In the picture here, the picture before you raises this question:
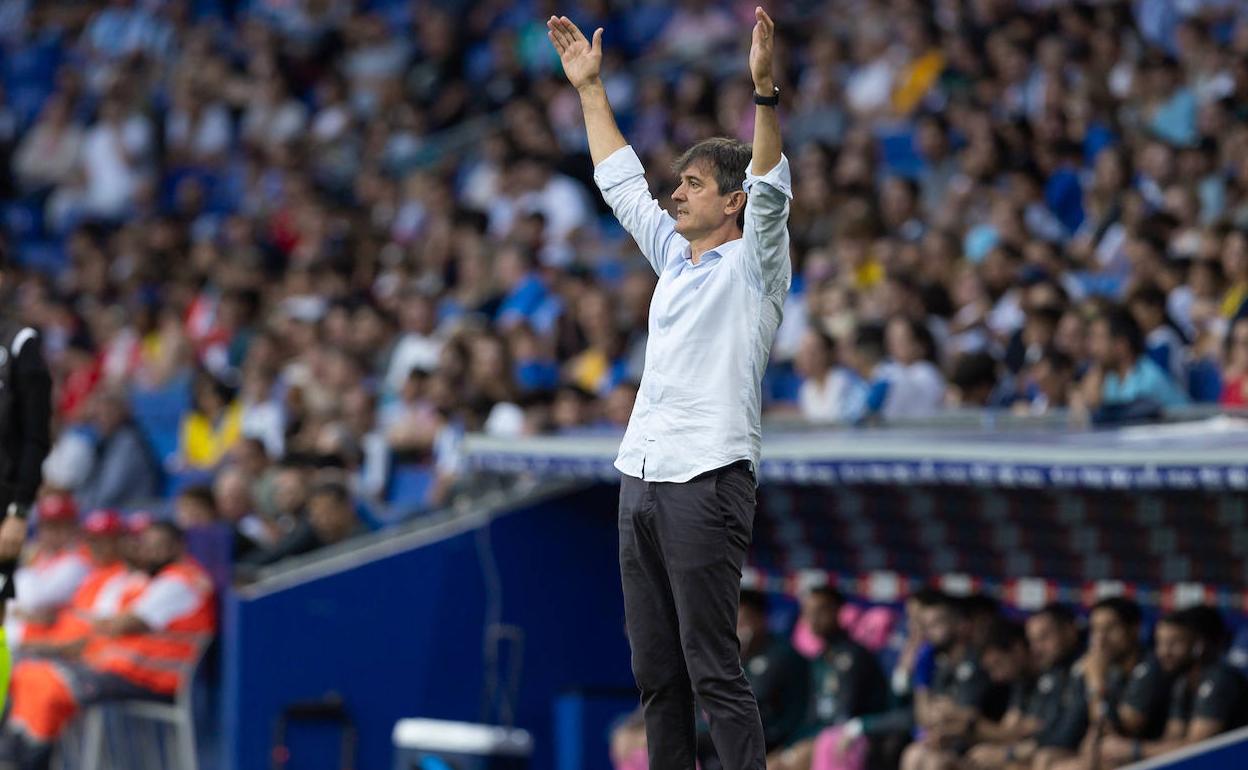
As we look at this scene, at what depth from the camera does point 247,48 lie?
66.6 feet

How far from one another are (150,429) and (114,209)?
468 cm

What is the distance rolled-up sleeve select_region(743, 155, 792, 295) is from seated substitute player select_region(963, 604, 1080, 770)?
353 cm

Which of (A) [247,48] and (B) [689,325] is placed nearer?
(B) [689,325]

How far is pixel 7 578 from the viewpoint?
23.3 ft

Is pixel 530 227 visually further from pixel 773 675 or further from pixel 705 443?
pixel 705 443

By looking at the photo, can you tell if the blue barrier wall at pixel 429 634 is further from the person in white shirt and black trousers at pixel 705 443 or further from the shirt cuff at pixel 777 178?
the shirt cuff at pixel 777 178

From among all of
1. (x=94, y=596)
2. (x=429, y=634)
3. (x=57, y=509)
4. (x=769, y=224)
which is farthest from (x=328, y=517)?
(x=769, y=224)

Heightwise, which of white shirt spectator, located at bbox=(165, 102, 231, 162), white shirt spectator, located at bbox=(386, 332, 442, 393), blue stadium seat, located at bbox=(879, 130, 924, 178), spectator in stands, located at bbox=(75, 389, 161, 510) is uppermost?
white shirt spectator, located at bbox=(165, 102, 231, 162)

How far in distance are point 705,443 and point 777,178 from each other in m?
0.66

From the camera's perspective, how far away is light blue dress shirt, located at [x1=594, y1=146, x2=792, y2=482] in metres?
4.98

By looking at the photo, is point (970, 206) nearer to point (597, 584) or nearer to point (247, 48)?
point (597, 584)

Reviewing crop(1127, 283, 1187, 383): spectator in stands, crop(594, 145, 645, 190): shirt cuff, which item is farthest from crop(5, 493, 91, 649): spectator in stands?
crop(594, 145, 645, 190): shirt cuff

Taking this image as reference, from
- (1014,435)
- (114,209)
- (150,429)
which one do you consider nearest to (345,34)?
(114,209)

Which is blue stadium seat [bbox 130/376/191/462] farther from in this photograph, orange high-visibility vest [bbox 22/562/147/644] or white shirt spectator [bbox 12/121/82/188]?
white shirt spectator [bbox 12/121/82/188]
